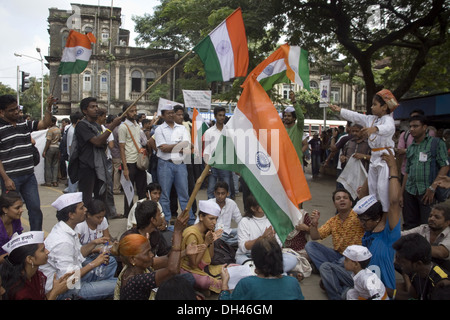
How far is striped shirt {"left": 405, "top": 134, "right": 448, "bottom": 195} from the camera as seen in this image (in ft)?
19.5

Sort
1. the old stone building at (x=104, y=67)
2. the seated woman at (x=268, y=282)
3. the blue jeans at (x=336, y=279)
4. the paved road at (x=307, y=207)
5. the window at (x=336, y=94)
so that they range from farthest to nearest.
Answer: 1. the window at (x=336, y=94)
2. the old stone building at (x=104, y=67)
3. the paved road at (x=307, y=207)
4. the blue jeans at (x=336, y=279)
5. the seated woman at (x=268, y=282)

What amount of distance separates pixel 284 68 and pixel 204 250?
2433mm

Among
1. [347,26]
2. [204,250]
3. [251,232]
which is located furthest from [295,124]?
[347,26]

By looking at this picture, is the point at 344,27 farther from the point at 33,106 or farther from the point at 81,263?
the point at 33,106

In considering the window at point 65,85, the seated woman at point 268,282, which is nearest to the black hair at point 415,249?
the seated woman at point 268,282

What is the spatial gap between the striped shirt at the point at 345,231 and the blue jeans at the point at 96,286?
2.37m

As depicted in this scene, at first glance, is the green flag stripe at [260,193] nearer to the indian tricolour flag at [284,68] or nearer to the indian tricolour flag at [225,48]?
the indian tricolour flag at [284,68]

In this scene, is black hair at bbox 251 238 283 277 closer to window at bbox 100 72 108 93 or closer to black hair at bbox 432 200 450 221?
black hair at bbox 432 200 450 221

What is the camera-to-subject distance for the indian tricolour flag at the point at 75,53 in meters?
5.94

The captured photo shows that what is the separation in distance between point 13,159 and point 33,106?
173 ft

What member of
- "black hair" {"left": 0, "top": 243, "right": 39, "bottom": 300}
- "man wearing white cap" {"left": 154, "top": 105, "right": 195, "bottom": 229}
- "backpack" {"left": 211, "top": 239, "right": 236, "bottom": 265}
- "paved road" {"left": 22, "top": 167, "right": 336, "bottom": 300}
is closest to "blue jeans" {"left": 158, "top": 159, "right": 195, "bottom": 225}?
"man wearing white cap" {"left": 154, "top": 105, "right": 195, "bottom": 229}

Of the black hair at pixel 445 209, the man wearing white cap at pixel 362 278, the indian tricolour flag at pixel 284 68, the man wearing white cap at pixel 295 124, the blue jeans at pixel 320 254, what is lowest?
the blue jeans at pixel 320 254

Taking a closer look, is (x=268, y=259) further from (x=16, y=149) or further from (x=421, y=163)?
(x=421, y=163)

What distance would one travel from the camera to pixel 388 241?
409 centimetres
